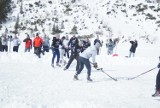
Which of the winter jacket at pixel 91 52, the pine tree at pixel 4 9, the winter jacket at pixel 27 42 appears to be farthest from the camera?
the pine tree at pixel 4 9

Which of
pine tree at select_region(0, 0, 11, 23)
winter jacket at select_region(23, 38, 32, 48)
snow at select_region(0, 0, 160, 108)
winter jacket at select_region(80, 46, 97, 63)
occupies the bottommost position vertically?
snow at select_region(0, 0, 160, 108)

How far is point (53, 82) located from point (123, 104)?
12.6 ft

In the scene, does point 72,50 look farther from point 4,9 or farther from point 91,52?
point 4,9

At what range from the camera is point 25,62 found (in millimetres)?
18891

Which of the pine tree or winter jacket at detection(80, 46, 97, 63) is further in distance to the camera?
the pine tree

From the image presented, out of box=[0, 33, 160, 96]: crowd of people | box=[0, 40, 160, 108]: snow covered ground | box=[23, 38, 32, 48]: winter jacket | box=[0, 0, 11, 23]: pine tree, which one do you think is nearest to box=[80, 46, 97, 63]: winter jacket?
box=[0, 33, 160, 96]: crowd of people

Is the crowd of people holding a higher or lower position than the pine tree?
lower

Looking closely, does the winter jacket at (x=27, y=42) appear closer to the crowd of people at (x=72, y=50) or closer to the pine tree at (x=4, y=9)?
the crowd of people at (x=72, y=50)

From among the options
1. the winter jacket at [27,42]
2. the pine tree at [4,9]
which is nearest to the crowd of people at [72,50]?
the winter jacket at [27,42]

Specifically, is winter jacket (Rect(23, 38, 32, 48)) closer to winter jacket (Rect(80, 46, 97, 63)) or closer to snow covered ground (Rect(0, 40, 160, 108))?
snow covered ground (Rect(0, 40, 160, 108))

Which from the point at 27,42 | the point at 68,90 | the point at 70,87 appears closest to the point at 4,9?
the point at 27,42

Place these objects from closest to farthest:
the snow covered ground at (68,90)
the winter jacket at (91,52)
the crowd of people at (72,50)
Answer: the snow covered ground at (68,90) < the winter jacket at (91,52) < the crowd of people at (72,50)

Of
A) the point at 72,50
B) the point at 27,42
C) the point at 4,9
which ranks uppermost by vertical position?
the point at 4,9

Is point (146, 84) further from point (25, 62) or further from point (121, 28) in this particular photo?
point (121, 28)
